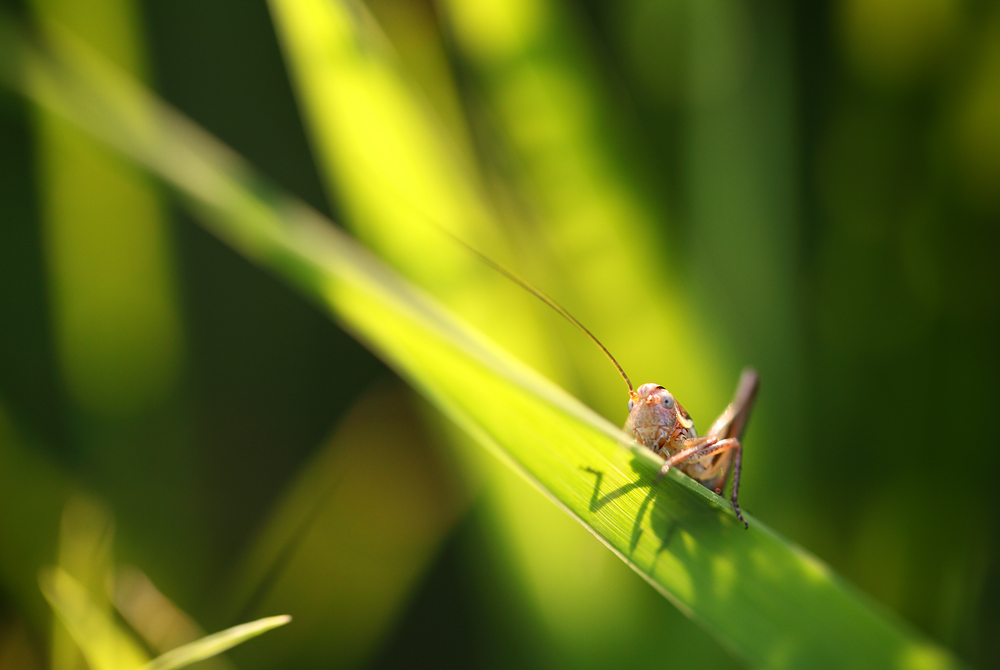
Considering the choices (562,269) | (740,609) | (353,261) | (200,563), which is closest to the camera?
(740,609)

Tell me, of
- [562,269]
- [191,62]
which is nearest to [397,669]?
[562,269]

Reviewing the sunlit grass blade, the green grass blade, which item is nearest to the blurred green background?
the sunlit grass blade

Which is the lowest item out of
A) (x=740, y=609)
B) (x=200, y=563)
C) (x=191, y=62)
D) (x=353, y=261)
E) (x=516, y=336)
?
(x=200, y=563)

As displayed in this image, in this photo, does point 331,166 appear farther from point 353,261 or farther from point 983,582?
point 983,582

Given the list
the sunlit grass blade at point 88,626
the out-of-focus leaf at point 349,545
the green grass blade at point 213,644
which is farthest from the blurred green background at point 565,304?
the green grass blade at point 213,644

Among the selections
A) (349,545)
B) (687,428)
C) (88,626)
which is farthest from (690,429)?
(88,626)

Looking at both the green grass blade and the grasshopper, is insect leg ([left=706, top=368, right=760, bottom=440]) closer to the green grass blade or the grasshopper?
the grasshopper
